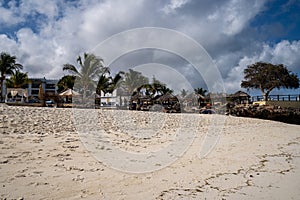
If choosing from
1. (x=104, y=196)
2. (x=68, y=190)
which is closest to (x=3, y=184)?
(x=68, y=190)

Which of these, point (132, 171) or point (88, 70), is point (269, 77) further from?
point (132, 171)

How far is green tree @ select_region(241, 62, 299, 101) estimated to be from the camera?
97.7 ft

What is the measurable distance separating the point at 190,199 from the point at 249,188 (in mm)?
1081

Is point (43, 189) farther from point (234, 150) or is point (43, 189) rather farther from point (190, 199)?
point (234, 150)

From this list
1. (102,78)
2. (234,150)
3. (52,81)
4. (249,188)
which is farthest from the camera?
(52,81)

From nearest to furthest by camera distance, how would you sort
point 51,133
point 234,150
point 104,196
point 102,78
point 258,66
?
point 104,196, point 234,150, point 51,133, point 102,78, point 258,66

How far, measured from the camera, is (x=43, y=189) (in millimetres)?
3059

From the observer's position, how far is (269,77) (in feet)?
101

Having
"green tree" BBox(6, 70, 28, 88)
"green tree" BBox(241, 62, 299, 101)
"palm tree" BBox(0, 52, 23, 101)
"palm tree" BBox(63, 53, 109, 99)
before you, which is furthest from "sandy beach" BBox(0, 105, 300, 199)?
"green tree" BBox(6, 70, 28, 88)

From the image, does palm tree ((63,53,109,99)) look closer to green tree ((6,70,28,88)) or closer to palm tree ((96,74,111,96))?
palm tree ((96,74,111,96))

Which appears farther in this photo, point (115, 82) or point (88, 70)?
point (115, 82)

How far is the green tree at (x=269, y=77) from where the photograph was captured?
29766 millimetres

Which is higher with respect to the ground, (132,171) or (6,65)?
(6,65)

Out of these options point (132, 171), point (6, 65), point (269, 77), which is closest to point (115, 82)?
point (6, 65)
